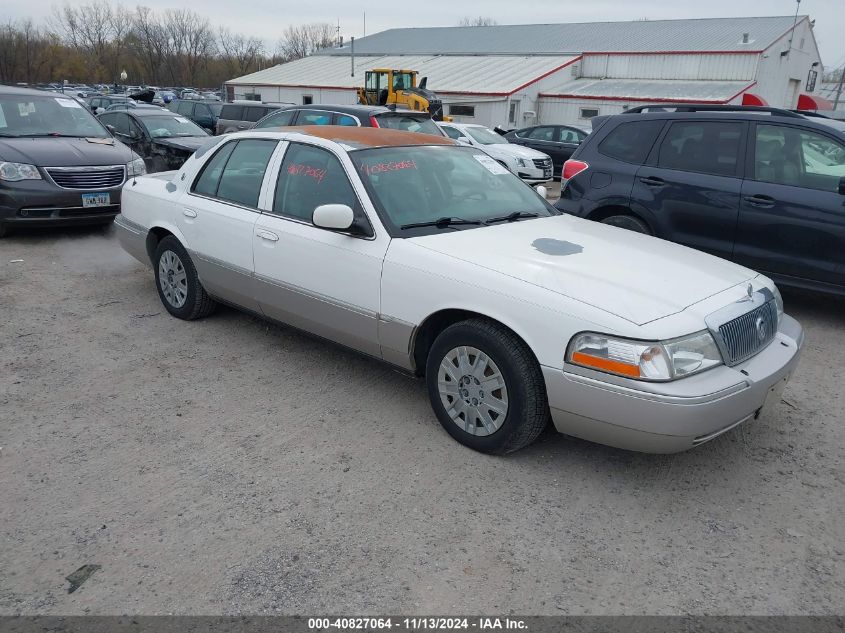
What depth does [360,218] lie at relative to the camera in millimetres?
3875

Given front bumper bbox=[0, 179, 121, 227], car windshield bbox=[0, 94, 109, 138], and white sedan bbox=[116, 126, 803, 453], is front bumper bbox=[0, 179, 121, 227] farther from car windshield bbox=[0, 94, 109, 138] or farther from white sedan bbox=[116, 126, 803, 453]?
white sedan bbox=[116, 126, 803, 453]

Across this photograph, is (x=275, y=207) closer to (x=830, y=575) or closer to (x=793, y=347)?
(x=793, y=347)

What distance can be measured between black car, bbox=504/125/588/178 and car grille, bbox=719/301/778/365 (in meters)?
14.0

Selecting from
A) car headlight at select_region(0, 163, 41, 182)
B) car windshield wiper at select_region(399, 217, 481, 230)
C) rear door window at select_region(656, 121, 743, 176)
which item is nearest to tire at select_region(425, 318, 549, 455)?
car windshield wiper at select_region(399, 217, 481, 230)

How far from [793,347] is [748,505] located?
3.12 feet

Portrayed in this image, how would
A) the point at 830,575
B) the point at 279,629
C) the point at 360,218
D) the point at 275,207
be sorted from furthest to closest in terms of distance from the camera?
1. the point at 275,207
2. the point at 360,218
3. the point at 830,575
4. the point at 279,629

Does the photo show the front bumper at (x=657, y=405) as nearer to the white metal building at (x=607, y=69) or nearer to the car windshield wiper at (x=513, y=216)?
the car windshield wiper at (x=513, y=216)

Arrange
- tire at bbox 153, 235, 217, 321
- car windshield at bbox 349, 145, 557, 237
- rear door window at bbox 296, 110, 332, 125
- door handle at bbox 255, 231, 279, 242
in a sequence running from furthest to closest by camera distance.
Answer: rear door window at bbox 296, 110, 332, 125
tire at bbox 153, 235, 217, 321
door handle at bbox 255, 231, 279, 242
car windshield at bbox 349, 145, 557, 237

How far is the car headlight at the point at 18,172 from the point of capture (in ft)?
24.9

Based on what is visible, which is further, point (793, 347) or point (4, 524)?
point (793, 347)

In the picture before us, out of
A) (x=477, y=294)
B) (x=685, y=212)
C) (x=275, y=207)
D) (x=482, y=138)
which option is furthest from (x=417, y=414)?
(x=482, y=138)

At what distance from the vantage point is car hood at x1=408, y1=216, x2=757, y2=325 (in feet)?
10.5

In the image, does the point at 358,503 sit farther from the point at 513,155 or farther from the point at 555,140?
the point at 555,140

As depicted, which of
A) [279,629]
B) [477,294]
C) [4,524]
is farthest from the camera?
[477,294]
